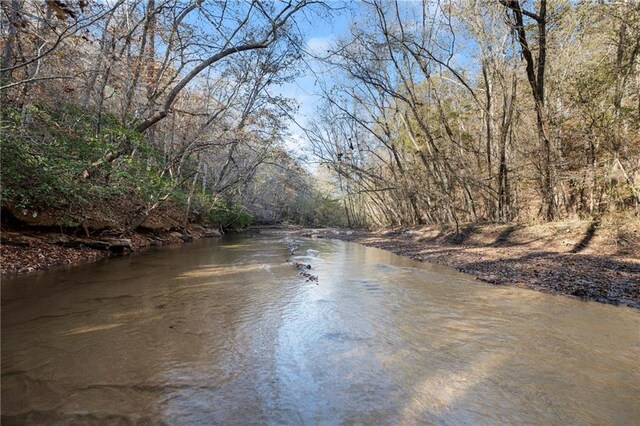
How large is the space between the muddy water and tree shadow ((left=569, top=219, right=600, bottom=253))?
4824 mm

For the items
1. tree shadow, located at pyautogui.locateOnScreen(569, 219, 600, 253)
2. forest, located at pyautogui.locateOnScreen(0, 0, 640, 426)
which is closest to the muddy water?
forest, located at pyautogui.locateOnScreen(0, 0, 640, 426)

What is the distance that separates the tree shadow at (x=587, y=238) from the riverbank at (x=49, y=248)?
12.3 meters

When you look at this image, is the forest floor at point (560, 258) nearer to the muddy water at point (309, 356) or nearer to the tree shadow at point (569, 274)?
the tree shadow at point (569, 274)

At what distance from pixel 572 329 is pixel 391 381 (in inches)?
98.0

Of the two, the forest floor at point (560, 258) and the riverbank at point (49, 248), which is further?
the riverbank at point (49, 248)

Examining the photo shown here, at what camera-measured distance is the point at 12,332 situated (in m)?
3.06

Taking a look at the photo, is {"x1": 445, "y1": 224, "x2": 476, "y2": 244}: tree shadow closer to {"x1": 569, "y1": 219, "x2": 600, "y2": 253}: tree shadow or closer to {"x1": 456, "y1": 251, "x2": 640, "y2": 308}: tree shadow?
{"x1": 569, "y1": 219, "x2": 600, "y2": 253}: tree shadow

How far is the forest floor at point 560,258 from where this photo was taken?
16.9ft

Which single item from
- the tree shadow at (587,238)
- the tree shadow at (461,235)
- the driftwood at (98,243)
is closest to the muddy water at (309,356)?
the driftwood at (98,243)

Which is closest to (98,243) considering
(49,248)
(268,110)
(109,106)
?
(49,248)

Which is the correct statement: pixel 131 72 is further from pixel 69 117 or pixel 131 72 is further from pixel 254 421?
pixel 254 421

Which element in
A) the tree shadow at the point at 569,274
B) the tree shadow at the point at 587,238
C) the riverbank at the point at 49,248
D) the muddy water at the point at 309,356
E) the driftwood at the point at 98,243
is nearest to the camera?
the muddy water at the point at 309,356

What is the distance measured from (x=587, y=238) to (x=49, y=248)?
526 inches

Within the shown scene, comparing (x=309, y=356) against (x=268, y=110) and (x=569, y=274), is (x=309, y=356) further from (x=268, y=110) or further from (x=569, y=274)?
(x=268, y=110)
